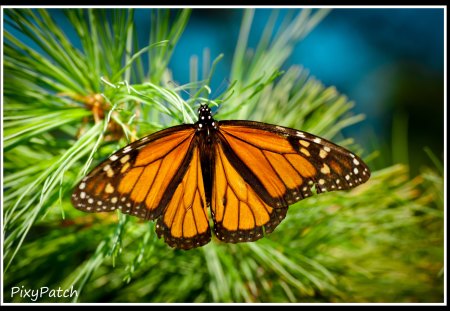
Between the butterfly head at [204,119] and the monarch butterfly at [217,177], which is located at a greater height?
the butterfly head at [204,119]

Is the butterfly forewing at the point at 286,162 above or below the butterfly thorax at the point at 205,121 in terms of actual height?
below

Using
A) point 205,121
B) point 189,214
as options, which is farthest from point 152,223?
point 205,121

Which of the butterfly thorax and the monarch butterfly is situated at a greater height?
the butterfly thorax

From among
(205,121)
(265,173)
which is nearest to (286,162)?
(265,173)

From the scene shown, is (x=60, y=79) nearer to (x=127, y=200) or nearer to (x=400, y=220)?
(x=127, y=200)

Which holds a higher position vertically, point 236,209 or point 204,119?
point 204,119

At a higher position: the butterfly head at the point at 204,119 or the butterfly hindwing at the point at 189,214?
the butterfly head at the point at 204,119

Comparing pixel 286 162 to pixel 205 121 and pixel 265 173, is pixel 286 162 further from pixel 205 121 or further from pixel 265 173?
pixel 205 121
